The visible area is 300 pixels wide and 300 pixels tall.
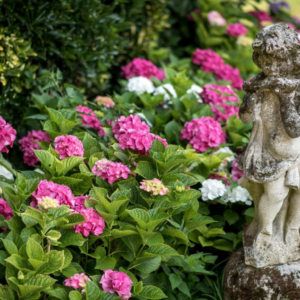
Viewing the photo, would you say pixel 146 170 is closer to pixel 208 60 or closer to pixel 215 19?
pixel 208 60

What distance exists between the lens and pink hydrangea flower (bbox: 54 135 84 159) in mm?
3006

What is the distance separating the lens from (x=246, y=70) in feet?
19.9

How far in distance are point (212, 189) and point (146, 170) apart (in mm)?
592

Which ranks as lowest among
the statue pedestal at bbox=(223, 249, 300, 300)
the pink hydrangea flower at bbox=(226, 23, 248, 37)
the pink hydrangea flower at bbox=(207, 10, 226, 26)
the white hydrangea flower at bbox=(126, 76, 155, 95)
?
the statue pedestal at bbox=(223, 249, 300, 300)

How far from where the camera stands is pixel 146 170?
3035 mm

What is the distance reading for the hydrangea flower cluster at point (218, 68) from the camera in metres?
5.30

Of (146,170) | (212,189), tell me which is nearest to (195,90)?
(212,189)

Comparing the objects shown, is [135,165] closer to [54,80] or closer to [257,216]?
[257,216]

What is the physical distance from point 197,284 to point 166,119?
54.3 inches

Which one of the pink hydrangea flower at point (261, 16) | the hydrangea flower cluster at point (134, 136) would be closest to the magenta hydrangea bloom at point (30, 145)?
the hydrangea flower cluster at point (134, 136)

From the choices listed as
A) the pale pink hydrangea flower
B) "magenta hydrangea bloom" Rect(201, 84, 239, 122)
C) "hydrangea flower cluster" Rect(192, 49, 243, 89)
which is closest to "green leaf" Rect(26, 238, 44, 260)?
the pale pink hydrangea flower

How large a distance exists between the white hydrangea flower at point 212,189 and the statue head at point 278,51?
3.08ft

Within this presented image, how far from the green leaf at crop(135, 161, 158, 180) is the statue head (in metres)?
0.83

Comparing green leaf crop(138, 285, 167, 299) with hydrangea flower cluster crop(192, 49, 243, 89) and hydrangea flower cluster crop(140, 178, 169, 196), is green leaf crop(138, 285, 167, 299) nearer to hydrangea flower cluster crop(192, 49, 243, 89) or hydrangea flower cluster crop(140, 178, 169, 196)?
hydrangea flower cluster crop(140, 178, 169, 196)
